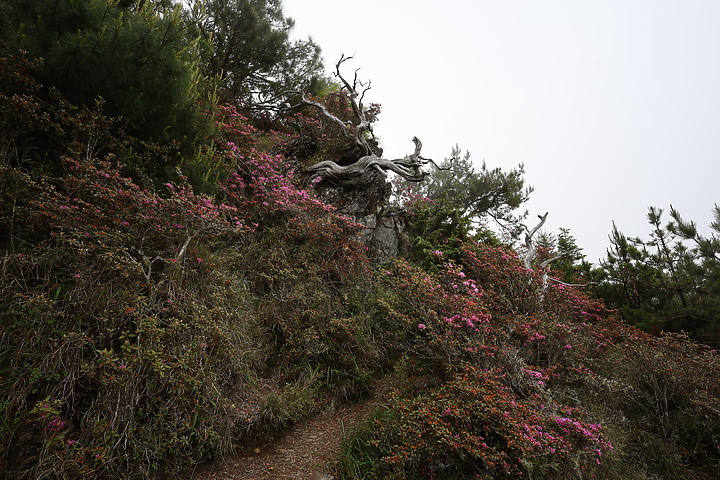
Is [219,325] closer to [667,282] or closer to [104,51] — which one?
[104,51]

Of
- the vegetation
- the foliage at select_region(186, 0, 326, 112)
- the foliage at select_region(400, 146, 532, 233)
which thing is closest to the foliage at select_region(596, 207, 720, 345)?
the vegetation

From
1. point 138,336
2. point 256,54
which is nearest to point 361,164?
point 256,54

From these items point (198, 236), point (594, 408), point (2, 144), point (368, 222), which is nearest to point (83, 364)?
point (198, 236)

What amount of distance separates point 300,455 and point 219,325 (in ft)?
4.45

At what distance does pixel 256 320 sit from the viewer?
11.4ft

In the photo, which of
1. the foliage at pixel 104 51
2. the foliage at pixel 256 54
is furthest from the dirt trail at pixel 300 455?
the foliage at pixel 256 54

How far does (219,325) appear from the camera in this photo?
→ 2.82m

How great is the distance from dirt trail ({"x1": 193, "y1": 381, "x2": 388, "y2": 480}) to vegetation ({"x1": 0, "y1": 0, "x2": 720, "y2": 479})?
0.14 m

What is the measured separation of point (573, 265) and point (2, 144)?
33.6 feet

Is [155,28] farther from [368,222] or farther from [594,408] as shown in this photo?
[594,408]

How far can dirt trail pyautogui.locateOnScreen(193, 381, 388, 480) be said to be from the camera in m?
2.45

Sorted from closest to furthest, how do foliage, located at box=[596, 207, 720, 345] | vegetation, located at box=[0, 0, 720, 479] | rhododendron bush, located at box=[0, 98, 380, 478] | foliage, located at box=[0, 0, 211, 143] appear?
rhododendron bush, located at box=[0, 98, 380, 478] → vegetation, located at box=[0, 0, 720, 479] → foliage, located at box=[0, 0, 211, 143] → foliage, located at box=[596, 207, 720, 345]

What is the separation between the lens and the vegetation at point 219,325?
2.17m

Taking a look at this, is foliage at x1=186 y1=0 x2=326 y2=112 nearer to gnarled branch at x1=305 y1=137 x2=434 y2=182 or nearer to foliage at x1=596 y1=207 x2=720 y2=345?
gnarled branch at x1=305 y1=137 x2=434 y2=182
